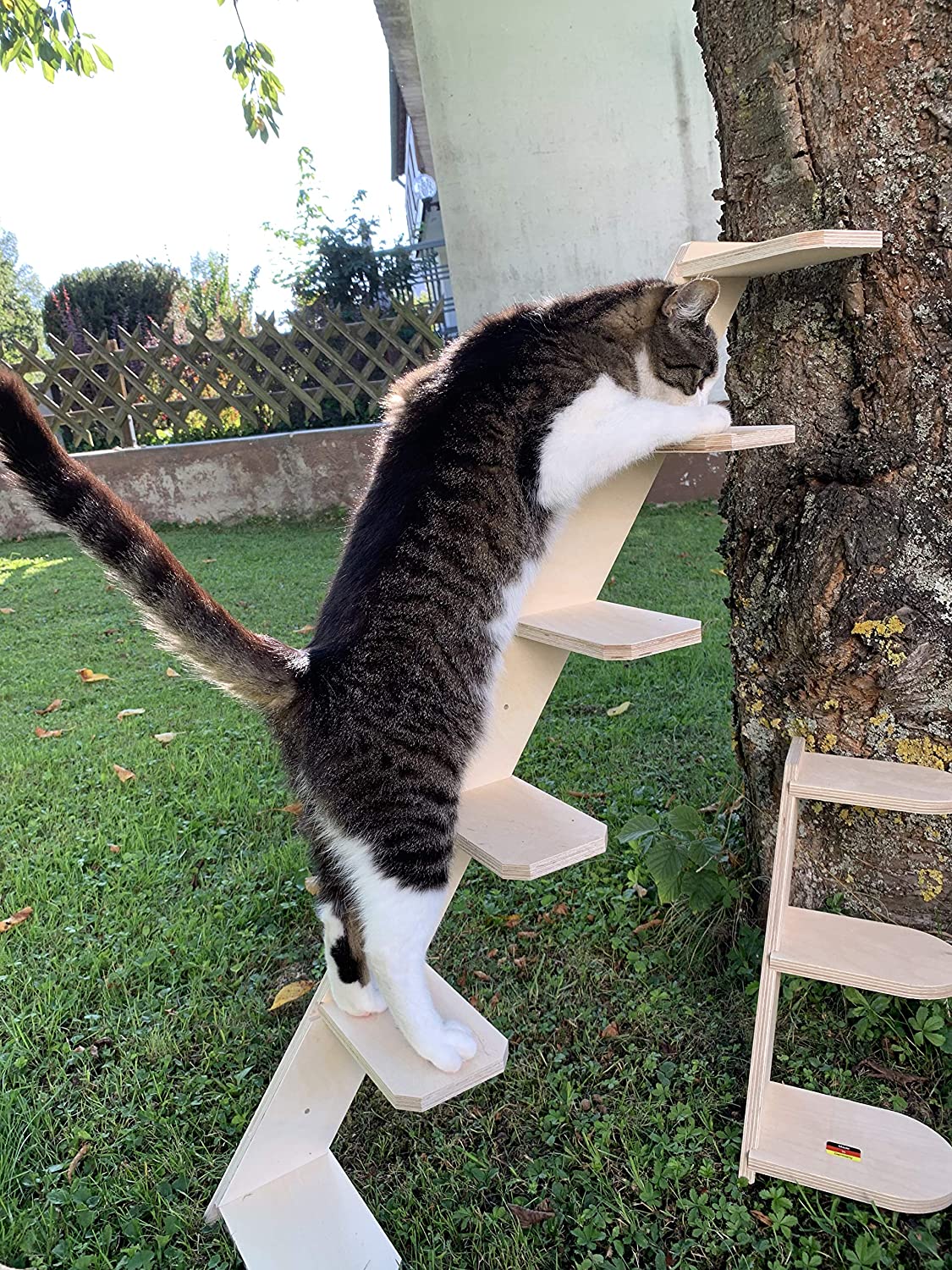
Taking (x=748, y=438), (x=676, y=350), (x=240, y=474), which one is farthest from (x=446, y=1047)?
(x=240, y=474)

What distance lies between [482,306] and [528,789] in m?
5.04

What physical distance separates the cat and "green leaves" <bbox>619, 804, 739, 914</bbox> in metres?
0.66

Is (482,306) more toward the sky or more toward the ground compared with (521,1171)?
more toward the sky

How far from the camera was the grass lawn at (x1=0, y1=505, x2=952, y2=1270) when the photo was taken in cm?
151

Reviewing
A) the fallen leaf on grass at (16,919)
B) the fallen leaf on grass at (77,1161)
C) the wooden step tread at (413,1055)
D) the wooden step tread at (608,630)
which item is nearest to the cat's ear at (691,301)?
the wooden step tread at (608,630)

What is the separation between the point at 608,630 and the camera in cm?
146

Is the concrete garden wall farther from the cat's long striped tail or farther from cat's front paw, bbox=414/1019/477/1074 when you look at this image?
cat's front paw, bbox=414/1019/477/1074

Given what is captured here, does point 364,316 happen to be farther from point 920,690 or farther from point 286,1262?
point 286,1262

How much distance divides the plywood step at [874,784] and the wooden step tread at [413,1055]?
724mm

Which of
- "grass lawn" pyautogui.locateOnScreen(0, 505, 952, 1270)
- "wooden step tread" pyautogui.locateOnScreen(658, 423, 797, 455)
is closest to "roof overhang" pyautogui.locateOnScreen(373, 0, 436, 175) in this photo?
"grass lawn" pyautogui.locateOnScreen(0, 505, 952, 1270)

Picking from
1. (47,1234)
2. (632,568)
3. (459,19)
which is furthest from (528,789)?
(459,19)

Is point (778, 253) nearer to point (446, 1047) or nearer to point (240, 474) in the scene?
point (446, 1047)

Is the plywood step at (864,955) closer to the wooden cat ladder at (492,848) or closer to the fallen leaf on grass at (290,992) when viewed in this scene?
the wooden cat ladder at (492,848)

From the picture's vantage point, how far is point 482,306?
236 inches
